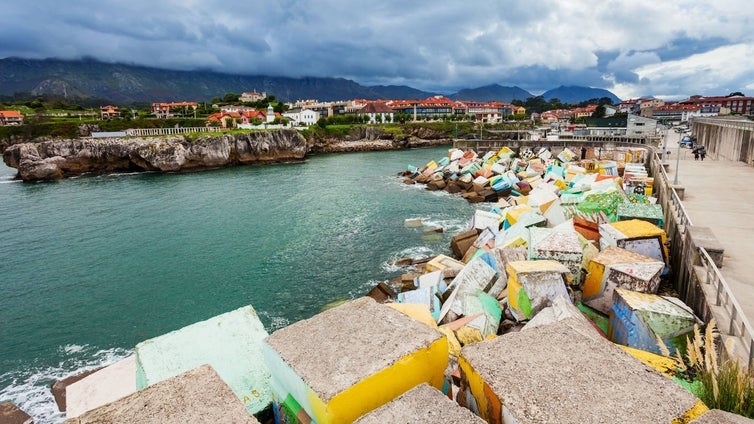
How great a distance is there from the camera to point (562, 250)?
9.54 meters

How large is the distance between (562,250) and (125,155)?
62.1 meters

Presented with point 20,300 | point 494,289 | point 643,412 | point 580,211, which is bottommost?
point 20,300

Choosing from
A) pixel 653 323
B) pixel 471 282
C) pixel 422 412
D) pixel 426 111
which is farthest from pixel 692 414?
pixel 426 111

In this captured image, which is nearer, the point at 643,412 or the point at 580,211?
the point at 643,412

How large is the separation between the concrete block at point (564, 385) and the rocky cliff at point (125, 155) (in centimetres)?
5967

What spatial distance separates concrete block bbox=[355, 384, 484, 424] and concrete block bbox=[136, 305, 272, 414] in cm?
186

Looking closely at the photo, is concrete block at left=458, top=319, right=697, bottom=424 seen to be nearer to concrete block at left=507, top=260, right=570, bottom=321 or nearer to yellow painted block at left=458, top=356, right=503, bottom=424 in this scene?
yellow painted block at left=458, top=356, right=503, bottom=424

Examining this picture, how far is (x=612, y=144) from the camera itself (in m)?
43.0

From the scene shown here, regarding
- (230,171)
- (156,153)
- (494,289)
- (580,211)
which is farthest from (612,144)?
(156,153)

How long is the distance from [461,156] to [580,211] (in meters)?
28.0

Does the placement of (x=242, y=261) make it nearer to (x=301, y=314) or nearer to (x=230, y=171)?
(x=301, y=314)

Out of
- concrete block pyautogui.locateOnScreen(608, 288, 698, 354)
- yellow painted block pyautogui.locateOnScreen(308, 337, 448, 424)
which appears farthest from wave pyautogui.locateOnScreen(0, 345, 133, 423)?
concrete block pyautogui.locateOnScreen(608, 288, 698, 354)

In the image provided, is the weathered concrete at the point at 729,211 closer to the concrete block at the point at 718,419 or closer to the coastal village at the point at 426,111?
the concrete block at the point at 718,419

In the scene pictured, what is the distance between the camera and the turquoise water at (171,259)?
1255 centimetres
